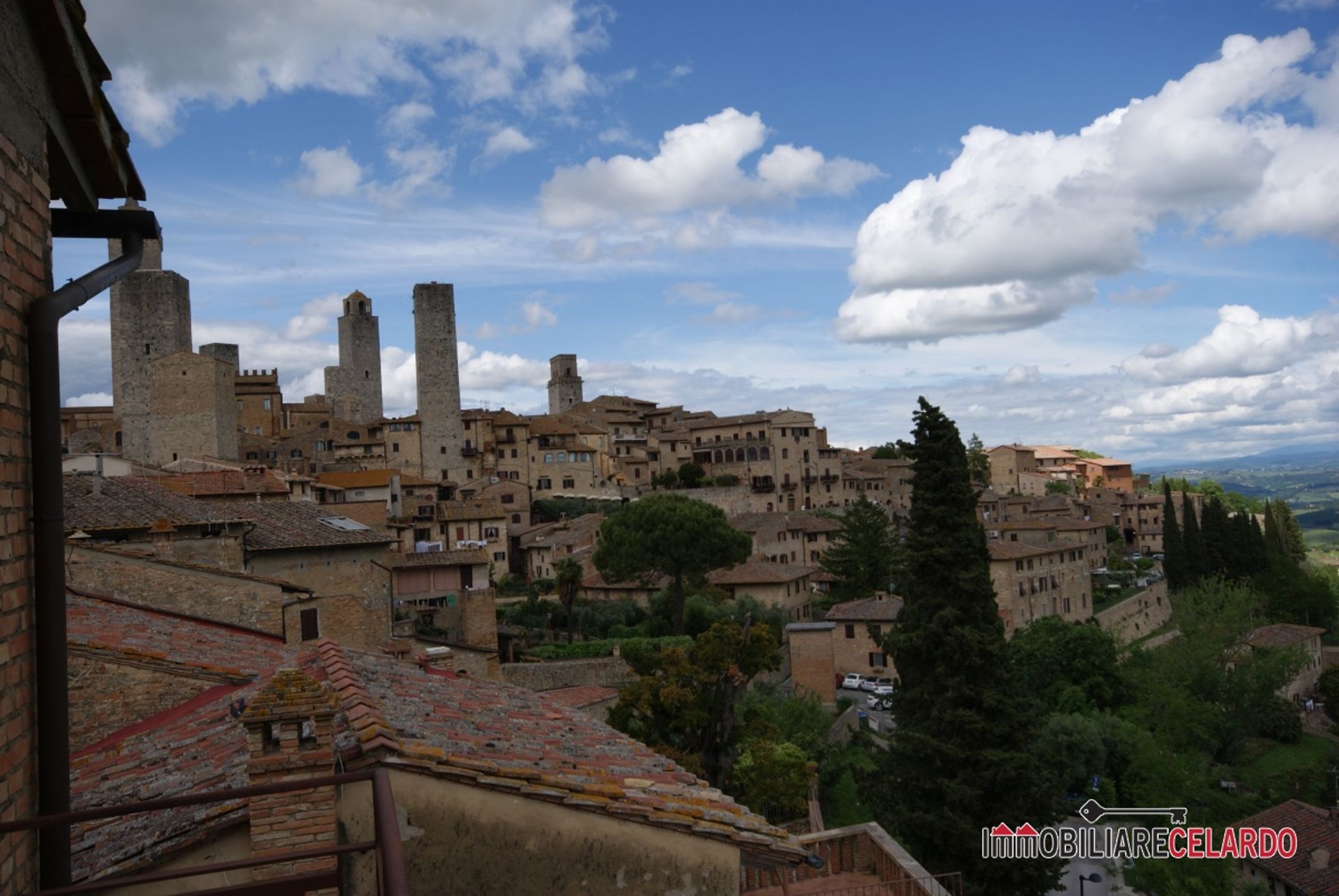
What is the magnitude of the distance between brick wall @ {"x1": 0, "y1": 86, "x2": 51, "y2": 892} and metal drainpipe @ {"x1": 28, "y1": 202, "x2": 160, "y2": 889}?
0.03m

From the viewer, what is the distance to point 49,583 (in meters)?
3.96

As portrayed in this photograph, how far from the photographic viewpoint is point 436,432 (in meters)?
76.6

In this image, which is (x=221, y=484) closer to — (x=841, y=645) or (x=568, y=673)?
(x=568, y=673)

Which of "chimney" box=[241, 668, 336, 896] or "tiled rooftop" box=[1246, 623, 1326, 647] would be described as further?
"tiled rooftop" box=[1246, 623, 1326, 647]

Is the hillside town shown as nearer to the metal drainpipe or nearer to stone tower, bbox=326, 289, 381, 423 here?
the metal drainpipe

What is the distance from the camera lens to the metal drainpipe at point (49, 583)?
394cm

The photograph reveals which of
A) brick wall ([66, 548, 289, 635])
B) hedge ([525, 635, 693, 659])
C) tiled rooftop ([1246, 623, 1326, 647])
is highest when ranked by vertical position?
brick wall ([66, 548, 289, 635])

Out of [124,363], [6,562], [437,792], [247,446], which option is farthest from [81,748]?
[247,446]

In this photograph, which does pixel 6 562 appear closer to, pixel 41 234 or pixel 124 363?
pixel 41 234

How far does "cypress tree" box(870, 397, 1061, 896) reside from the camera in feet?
66.3

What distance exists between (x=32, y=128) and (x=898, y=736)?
20.5 meters

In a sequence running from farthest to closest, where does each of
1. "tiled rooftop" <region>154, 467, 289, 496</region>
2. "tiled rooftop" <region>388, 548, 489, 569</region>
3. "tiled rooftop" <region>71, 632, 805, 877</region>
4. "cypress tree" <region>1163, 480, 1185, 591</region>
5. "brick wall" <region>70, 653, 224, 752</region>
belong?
"cypress tree" <region>1163, 480, 1185, 591</region> < "tiled rooftop" <region>388, 548, 489, 569</region> < "tiled rooftop" <region>154, 467, 289, 496</region> < "brick wall" <region>70, 653, 224, 752</region> < "tiled rooftop" <region>71, 632, 805, 877</region>

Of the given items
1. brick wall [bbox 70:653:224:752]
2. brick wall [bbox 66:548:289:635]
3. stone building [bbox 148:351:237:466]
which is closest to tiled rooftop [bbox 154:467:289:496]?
brick wall [bbox 66:548:289:635]

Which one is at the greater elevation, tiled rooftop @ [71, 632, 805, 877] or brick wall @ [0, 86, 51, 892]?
brick wall @ [0, 86, 51, 892]
